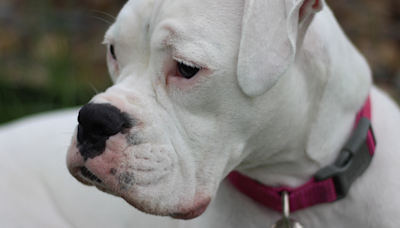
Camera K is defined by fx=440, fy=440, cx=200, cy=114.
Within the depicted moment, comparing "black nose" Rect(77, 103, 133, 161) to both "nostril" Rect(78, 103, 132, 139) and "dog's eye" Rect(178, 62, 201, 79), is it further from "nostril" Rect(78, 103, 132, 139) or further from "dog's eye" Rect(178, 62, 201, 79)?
"dog's eye" Rect(178, 62, 201, 79)

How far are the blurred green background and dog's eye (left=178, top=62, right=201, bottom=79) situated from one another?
2.64m

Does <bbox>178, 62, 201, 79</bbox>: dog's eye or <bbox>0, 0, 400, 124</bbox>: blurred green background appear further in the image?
<bbox>0, 0, 400, 124</bbox>: blurred green background

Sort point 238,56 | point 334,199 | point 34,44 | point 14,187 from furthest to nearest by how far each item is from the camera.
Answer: point 34,44 < point 14,187 < point 334,199 < point 238,56

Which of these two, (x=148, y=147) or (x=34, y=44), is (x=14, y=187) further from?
(x=34, y=44)

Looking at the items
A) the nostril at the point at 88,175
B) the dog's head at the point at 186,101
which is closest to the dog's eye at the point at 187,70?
the dog's head at the point at 186,101

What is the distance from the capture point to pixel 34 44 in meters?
4.32

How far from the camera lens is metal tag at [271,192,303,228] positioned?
70.7 inches

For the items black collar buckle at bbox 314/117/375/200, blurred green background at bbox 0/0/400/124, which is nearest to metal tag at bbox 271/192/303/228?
black collar buckle at bbox 314/117/375/200

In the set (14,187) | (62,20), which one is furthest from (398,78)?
(14,187)

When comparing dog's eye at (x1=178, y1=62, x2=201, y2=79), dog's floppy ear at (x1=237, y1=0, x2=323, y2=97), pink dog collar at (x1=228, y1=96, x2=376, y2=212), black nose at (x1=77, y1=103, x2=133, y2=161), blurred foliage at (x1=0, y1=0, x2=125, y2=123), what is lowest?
blurred foliage at (x1=0, y1=0, x2=125, y2=123)

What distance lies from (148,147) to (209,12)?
0.50 metres

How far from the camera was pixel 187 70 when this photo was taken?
1.52m

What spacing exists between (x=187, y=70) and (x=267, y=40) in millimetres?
289

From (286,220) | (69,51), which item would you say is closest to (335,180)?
(286,220)
